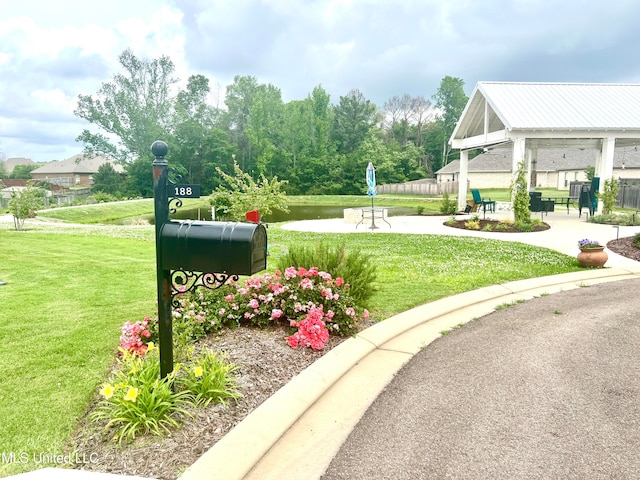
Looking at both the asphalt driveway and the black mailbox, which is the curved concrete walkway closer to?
the asphalt driveway

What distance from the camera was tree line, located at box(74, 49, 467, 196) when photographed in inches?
1938

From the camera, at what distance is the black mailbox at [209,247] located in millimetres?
2664

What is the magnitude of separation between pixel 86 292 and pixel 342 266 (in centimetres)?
361

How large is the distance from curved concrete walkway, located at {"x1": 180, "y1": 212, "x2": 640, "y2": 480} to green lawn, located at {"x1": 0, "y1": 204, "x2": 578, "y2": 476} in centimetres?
54

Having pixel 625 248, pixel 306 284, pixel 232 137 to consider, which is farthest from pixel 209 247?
pixel 232 137

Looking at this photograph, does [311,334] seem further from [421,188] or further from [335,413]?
[421,188]

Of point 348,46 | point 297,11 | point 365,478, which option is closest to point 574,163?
point 348,46

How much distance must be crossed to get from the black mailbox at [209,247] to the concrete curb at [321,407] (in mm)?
963

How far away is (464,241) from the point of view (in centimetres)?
1109

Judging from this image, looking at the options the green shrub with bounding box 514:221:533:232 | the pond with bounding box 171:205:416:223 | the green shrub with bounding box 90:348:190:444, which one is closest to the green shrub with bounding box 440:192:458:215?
the pond with bounding box 171:205:416:223

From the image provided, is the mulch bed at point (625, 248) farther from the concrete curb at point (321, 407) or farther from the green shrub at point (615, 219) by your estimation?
the concrete curb at point (321, 407)

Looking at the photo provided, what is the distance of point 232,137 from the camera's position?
59.4 meters

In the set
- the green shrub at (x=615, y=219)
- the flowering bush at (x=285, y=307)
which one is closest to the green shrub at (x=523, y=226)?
the green shrub at (x=615, y=219)

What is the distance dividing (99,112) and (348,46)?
38.8m
